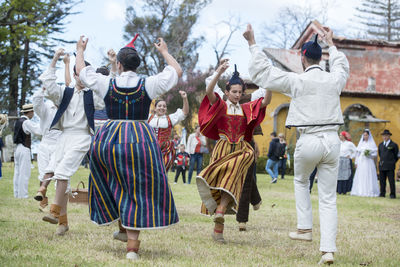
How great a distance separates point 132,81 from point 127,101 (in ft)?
0.68

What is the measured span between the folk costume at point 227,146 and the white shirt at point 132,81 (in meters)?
1.37

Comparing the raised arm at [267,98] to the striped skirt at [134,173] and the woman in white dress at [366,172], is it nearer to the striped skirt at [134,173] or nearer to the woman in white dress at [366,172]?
the striped skirt at [134,173]

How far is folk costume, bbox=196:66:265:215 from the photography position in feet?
20.7

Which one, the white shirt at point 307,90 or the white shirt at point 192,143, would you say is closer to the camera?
the white shirt at point 307,90

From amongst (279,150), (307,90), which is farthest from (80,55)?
(279,150)

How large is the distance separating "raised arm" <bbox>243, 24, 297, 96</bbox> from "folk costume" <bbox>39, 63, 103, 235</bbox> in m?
2.27

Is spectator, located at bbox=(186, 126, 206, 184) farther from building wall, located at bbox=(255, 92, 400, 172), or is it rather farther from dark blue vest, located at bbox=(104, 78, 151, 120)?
dark blue vest, located at bbox=(104, 78, 151, 120)

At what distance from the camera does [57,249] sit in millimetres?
5219

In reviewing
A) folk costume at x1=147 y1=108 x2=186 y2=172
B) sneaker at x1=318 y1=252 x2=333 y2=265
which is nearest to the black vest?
folk costume at x1=147 y1=108 x2=186 y2=172

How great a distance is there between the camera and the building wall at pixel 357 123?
3080 cm

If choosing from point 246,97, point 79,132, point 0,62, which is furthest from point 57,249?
point 0,62

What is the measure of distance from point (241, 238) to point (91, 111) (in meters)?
2.42

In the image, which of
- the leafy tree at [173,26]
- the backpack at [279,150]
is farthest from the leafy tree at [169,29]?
the backpack at [279,150]

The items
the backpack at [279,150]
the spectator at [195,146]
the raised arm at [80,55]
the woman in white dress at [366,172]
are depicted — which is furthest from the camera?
the backpack at [279,150]
